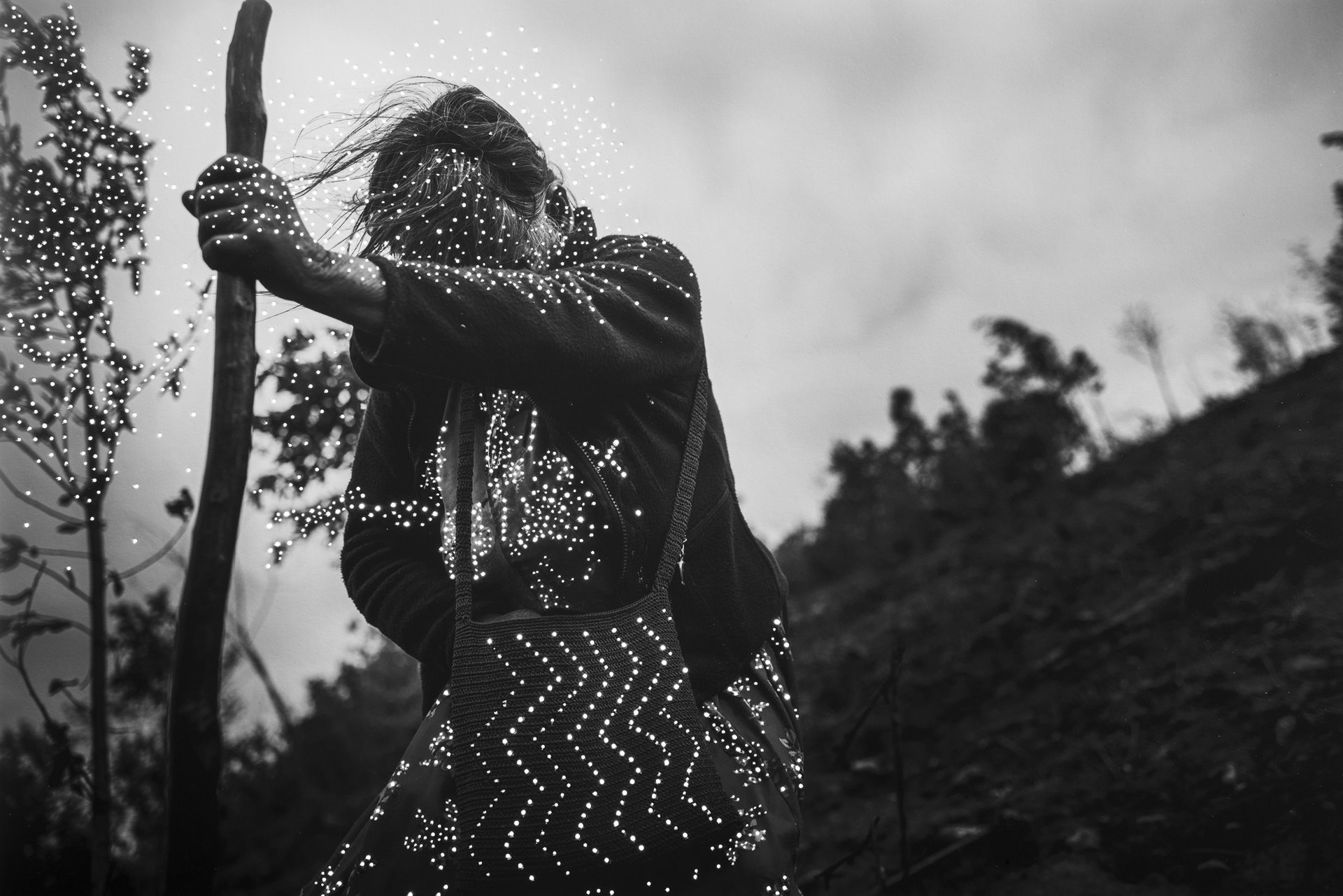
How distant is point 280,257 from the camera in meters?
0.93

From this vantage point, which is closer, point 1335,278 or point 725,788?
point 725,788

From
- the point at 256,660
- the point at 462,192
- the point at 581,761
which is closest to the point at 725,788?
the point at 581,761

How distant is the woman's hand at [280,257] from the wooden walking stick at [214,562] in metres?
0.67

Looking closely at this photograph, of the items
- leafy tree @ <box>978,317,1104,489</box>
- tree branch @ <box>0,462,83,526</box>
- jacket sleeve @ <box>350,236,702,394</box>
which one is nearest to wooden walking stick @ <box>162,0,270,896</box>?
tree branch @ <box>0,462,83,526</box>

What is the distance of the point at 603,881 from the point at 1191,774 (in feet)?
7.32

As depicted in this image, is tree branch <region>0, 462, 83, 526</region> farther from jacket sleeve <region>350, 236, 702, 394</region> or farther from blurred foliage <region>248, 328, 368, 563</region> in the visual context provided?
jacket sleeve <region>350, 236, 702, 394</region>

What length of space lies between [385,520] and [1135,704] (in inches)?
115

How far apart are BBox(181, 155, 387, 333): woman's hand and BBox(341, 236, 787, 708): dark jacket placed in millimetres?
30

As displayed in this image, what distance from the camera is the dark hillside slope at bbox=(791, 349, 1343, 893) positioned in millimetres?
2156

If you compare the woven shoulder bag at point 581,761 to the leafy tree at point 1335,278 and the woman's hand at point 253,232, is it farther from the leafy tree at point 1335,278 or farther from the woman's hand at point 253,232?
the leafy tree at point 1335,278

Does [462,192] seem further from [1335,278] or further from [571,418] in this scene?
[1335,278]

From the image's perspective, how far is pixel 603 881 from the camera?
1.01 metres

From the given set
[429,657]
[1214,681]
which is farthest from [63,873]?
[1214,681]

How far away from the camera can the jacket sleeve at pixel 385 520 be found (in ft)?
4.61
